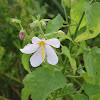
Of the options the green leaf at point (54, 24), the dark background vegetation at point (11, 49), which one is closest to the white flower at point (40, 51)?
the green leaf at point (54, 24)

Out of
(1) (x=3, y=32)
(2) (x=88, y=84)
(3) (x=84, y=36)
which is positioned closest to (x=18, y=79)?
(1) (x=3, y=32)

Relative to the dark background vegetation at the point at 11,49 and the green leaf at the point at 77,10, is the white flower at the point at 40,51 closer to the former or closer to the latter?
the green leaf at the point at 77,10

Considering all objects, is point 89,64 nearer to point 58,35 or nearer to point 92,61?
point 92,61

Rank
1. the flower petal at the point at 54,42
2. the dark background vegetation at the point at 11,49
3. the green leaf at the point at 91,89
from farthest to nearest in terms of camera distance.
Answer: the dark background vegetation at the point at 11,49 → the green leaf at the point at 91,89 → the flower petal at the point at 54,42

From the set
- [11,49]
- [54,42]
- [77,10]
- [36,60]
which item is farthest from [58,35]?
[11,49]

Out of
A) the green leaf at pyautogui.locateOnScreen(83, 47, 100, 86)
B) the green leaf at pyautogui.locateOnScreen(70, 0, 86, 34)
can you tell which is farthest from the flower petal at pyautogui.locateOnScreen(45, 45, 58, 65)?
the green leaf at pyautogui.locateOnScreen(70, 0, 86, 34)

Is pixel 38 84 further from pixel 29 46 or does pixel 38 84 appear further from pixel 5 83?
pixel 5 83
